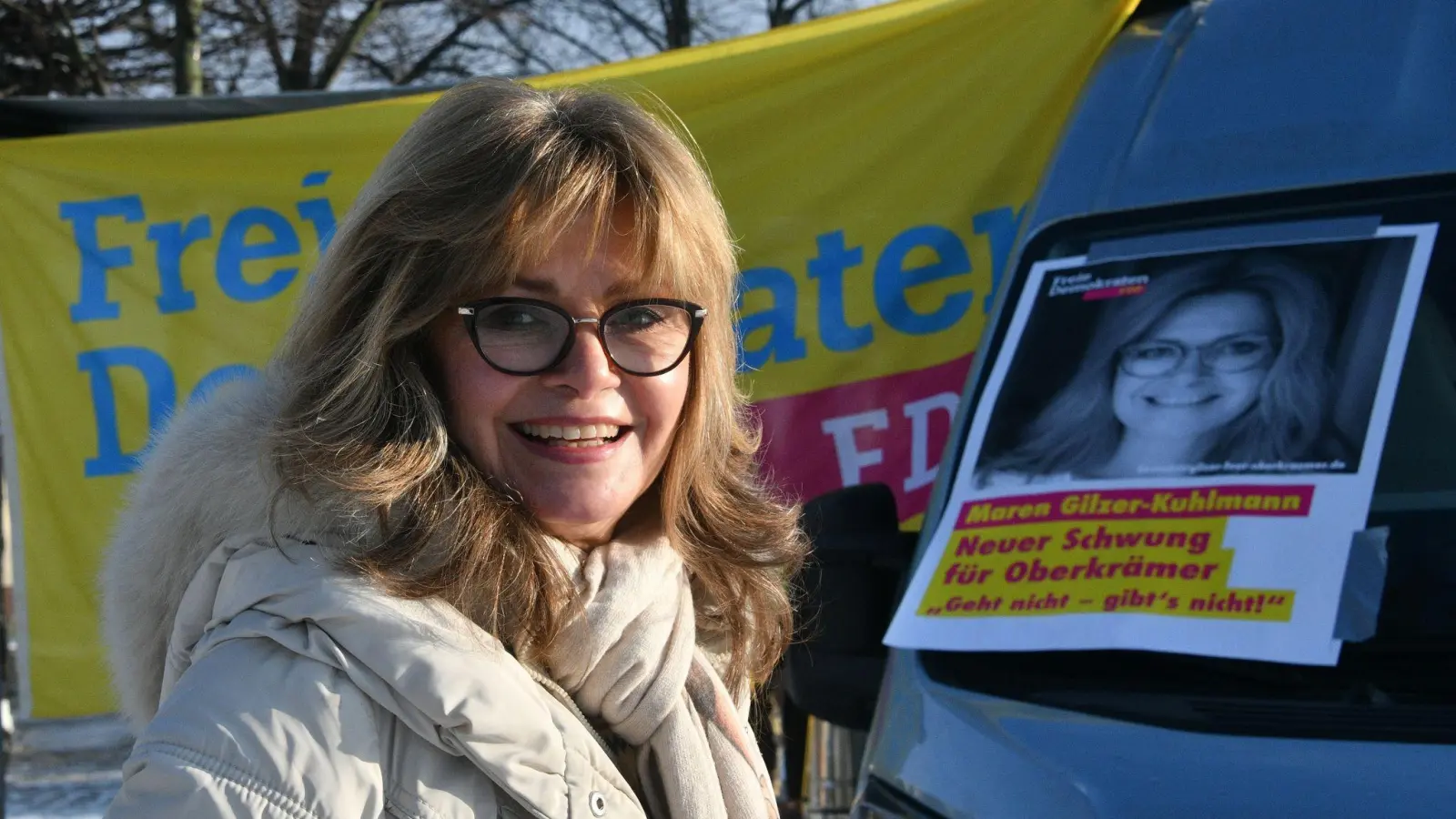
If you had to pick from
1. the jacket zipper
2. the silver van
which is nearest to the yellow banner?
the silver van

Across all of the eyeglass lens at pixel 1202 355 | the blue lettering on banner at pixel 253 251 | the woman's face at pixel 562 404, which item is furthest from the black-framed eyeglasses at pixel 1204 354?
the blue lettering on banner at pixel 253 251

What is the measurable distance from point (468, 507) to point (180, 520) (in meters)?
0.29

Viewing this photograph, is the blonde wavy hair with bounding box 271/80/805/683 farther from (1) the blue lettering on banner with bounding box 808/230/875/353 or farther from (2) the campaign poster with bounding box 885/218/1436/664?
(1) the blue lettering on banner with bounding box 808/230/875/353

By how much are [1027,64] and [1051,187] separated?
199cm

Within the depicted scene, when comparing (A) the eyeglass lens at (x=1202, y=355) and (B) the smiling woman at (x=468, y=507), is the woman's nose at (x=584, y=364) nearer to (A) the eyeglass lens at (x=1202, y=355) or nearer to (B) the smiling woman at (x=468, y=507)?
(B) the smiling woman at (x=468, y=507)

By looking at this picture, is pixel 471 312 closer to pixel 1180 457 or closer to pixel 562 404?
pixel 562 404

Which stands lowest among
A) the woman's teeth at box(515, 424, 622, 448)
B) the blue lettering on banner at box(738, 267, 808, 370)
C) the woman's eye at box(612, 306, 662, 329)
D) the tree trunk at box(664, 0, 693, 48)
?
the blue lettering on banner at box(738, 267, 808, 370)

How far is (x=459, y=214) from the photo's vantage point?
162 cm

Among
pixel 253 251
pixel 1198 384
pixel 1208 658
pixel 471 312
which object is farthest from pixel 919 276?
pixel 471 312

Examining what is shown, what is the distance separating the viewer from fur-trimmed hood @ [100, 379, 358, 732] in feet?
5.12

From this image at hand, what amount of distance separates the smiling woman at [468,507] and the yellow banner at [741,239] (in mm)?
2989

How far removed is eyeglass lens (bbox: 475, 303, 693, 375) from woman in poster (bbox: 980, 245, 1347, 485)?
0.86m

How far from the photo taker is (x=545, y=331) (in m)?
1.67

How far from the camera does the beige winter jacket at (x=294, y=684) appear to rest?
4.35ft
